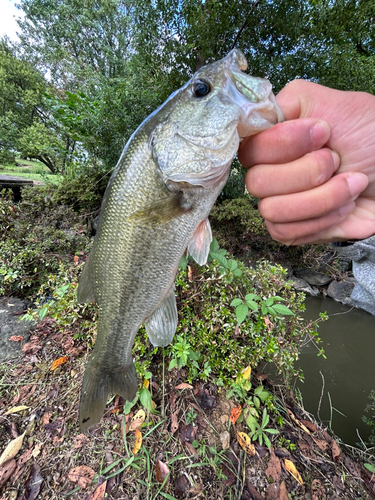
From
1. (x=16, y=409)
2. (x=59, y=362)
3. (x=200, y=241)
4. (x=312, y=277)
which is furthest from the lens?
(x=312, y=277)

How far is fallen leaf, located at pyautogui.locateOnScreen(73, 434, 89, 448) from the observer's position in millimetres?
1676

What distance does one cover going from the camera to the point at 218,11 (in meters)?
4.52

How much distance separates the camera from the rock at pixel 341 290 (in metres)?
5.64

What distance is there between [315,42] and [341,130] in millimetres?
6058

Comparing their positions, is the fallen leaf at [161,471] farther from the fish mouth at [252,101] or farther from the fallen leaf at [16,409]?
the fish mouth at [252,101]

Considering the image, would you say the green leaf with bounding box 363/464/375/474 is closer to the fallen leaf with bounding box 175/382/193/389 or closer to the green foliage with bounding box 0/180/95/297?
the fallen leaf with bounding box 175/382/193/389

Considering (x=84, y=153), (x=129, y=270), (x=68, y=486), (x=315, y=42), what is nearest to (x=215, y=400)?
(x=68, y=486)

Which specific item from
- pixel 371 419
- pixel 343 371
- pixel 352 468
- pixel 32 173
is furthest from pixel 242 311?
pixel 32 173

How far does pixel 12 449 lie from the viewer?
1583 millimetres

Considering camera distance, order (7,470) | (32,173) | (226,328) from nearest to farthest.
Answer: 1. (7,470)
2. (226,328)
3. (32,173)

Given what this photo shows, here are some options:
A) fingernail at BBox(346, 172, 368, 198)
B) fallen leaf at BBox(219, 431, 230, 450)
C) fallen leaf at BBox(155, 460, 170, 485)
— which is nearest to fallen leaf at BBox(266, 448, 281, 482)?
fallen leaf at BBox(219, 431, 230, 450)

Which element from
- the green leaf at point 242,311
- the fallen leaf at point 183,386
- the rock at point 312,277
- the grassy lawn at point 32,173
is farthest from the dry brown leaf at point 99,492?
the rock at point 312,277

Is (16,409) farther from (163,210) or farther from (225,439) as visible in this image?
(163,210)

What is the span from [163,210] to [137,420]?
168cm
